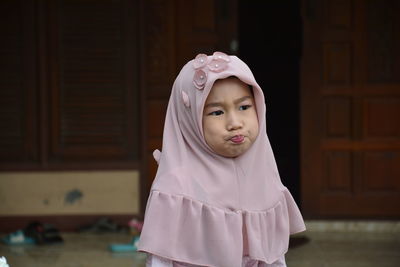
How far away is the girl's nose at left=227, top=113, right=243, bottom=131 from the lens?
2.78m

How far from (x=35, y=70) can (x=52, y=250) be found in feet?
4.93

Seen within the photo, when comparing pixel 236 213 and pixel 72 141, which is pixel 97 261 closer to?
pixel 72 141

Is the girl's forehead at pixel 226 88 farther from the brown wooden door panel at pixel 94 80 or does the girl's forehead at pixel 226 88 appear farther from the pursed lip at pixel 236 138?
the brown wooden door panel at pixel 94 80

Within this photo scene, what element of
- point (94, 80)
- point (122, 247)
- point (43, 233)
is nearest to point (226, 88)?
point (122, 247)

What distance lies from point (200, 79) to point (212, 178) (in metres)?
0.31

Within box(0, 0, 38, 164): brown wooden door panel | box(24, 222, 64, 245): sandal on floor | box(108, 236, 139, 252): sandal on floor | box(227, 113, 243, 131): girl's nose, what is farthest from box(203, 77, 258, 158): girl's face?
box(0, 0, 38, 164): brown wooden door panel

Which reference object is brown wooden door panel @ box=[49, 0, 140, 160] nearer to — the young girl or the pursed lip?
the young girl

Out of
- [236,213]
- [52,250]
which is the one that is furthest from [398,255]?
[236,213]

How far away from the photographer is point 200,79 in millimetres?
2787

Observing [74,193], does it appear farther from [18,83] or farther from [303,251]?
[303,251]

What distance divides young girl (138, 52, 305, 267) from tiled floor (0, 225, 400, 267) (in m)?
3.49

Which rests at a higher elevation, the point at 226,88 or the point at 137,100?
the point at 226,88

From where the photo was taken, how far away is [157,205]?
9.24 ft

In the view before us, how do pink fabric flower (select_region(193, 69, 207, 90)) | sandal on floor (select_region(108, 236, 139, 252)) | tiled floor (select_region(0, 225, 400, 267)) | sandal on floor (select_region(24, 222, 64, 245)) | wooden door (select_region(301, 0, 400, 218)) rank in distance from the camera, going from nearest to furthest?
1. pink fabric flower (select_region(193, 69, 207, 90))
2. tiled floor (select_region(0, 225, 400, 267))
3. sandal on floor (select_region(108, 236, 139, 252))
4. sandal on floor (select_region(24, 222, 64, 245))
5. wooden door (select_region(301, 0, 400, 218))
